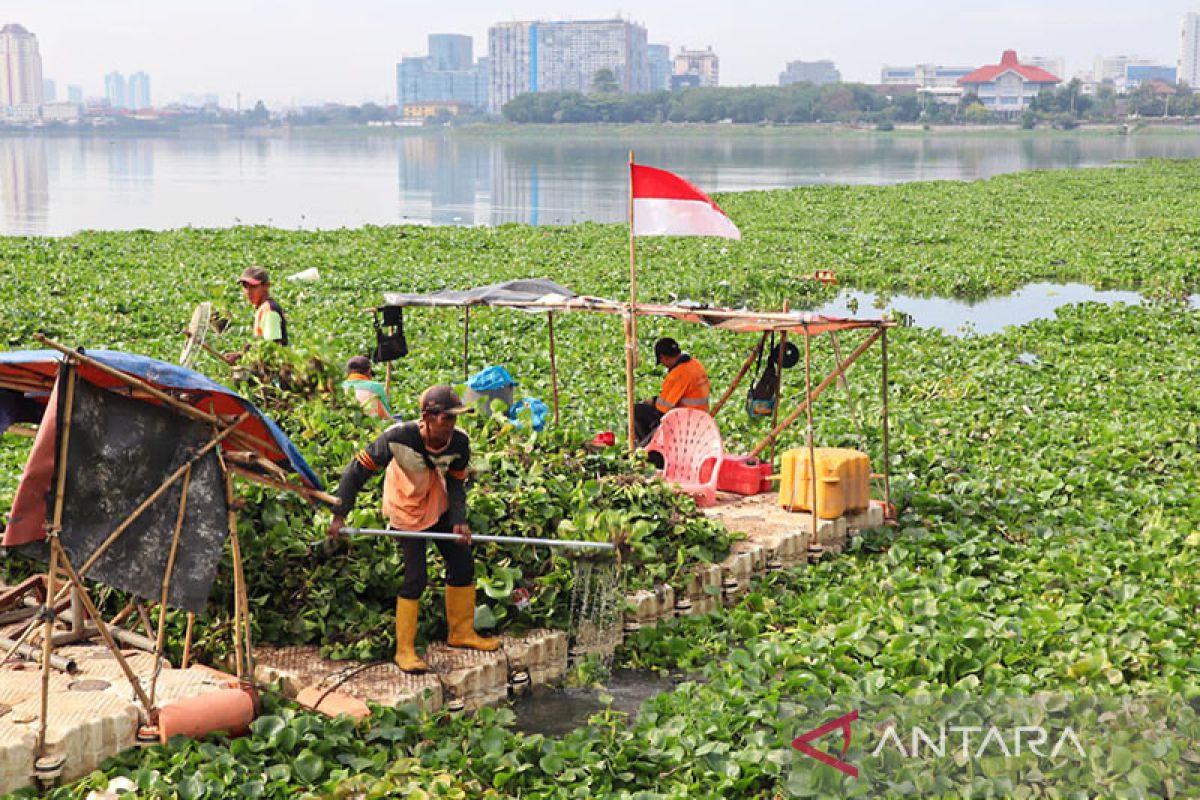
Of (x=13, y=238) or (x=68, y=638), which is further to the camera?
(x=13, y=238)

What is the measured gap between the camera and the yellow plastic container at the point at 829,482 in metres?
10.1

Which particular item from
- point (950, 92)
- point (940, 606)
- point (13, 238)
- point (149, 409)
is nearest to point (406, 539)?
point (149, 409)

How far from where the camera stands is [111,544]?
6.41 m

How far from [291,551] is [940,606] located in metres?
4.00

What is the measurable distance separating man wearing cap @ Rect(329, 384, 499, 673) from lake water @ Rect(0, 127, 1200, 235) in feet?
127

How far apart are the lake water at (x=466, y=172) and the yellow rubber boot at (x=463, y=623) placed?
38665 millimetres

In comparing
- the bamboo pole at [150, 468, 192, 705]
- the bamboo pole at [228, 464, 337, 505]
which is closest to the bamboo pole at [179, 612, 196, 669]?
the bamboo pole at [150, 468, 192, 705]

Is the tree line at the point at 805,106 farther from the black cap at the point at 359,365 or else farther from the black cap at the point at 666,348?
the black cap at the point at 359,365

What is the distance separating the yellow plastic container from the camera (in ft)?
Answer: 33.2

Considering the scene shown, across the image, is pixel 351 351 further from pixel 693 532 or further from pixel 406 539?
pixel 406 539

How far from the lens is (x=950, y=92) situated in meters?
199

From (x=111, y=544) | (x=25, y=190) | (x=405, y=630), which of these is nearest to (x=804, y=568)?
(x=405, y=630)

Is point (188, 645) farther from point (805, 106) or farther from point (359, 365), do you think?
point (805, 106)

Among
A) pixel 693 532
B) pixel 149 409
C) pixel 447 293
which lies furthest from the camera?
pixel 447 293
